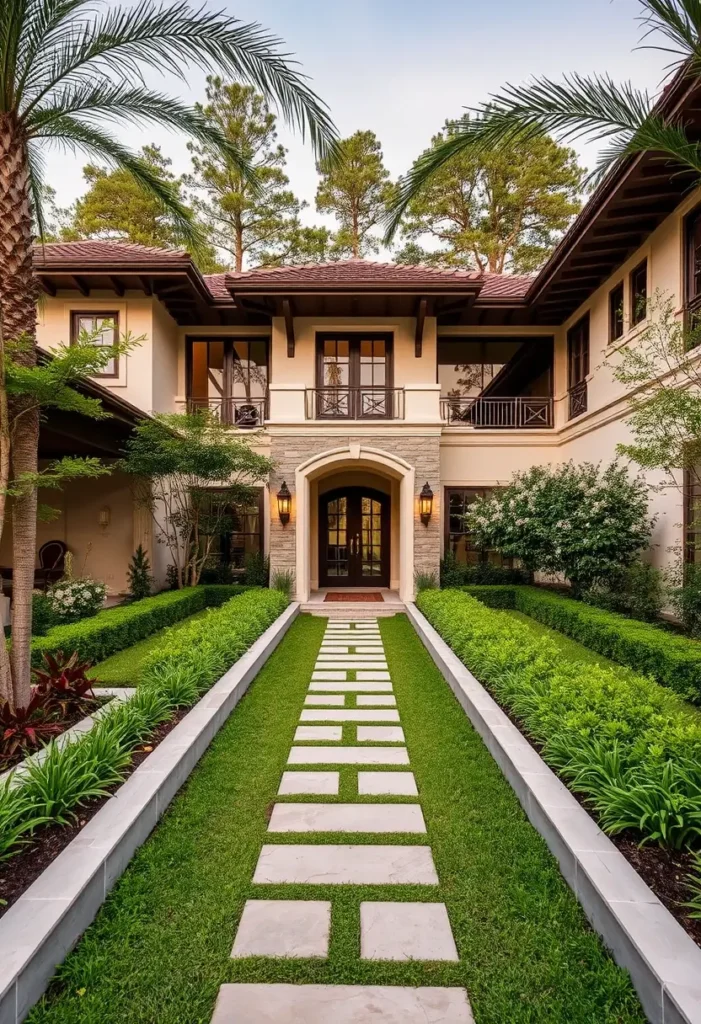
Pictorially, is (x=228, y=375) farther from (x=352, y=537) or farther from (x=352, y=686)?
(x=352, y=686)

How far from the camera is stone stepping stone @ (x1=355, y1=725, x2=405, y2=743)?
4590 mm

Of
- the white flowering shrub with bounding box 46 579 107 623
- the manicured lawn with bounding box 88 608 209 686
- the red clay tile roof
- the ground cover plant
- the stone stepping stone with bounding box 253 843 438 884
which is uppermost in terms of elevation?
the red clay tile roof

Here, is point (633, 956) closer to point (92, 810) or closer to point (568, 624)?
point (92, 810)

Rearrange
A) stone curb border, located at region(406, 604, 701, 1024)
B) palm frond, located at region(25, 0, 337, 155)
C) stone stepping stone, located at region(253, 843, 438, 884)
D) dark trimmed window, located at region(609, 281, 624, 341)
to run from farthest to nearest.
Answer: dark trimmed window, located at region(609, 281, 624, 341) → palm frond, located at region(25, 0, 337, 155) → stone stepping stone, located at region(253, 843, 438, 884) → stone curb border, located at region(406, 604, 701, 1024)

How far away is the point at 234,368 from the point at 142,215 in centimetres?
1003

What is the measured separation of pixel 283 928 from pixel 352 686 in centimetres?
374

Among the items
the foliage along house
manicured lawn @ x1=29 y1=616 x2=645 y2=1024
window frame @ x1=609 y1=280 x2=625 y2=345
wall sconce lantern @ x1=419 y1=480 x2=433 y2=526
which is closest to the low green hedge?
the foliage along house

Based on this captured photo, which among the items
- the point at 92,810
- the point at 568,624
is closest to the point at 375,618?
the point at 568,624

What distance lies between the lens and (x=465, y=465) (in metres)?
13.1

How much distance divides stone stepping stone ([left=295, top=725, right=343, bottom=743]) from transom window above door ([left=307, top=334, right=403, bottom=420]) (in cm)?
829

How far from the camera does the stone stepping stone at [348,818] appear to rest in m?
3.21

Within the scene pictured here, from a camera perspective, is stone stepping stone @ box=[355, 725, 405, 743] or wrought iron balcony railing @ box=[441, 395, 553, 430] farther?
wrought iron balcony railing @ box=[441, 395, 553, 430]

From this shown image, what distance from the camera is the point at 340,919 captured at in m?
2.44

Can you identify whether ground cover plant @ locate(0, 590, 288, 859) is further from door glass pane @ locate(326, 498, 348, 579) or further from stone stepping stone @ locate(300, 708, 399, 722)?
door glass pane @ locate(326, 498, 348, 579)
